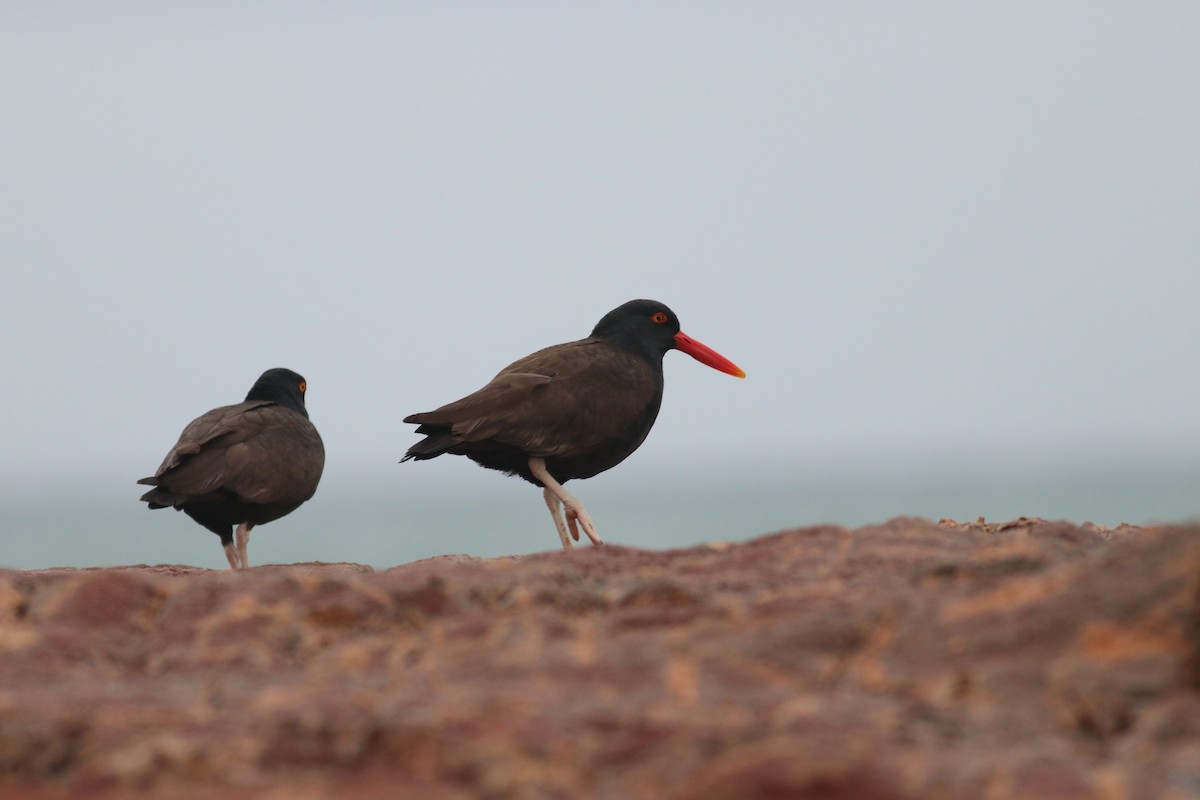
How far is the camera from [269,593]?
11.6ft

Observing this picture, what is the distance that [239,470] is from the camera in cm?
876

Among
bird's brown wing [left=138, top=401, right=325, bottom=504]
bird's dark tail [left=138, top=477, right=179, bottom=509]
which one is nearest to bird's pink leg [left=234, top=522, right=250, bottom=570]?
bird's brown wing [left=138, top=401, right=325, bottom=504]

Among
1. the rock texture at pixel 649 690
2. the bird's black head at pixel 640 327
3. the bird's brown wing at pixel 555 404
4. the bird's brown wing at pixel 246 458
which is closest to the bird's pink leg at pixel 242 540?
the bird's brown wing at pixel 246 458

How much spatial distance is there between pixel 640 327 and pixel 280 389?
9.65 ft

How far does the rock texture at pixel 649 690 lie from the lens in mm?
2252

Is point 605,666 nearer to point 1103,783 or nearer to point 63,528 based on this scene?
point 1103,783

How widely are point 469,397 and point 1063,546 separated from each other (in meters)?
4.66

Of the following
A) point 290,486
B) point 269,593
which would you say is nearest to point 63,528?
point 290,486

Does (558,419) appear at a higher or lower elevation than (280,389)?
lower

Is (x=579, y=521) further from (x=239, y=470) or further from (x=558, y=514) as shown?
(x=239, y=470)

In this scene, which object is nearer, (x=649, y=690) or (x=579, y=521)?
(x=649, y=690)

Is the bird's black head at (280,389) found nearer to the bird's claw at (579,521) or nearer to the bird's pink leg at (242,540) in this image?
the bird's pink leg at (242,540)

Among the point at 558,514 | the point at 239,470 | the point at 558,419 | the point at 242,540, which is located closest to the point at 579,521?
the point at 558,514

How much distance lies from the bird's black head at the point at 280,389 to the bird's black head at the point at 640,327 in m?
2.55
